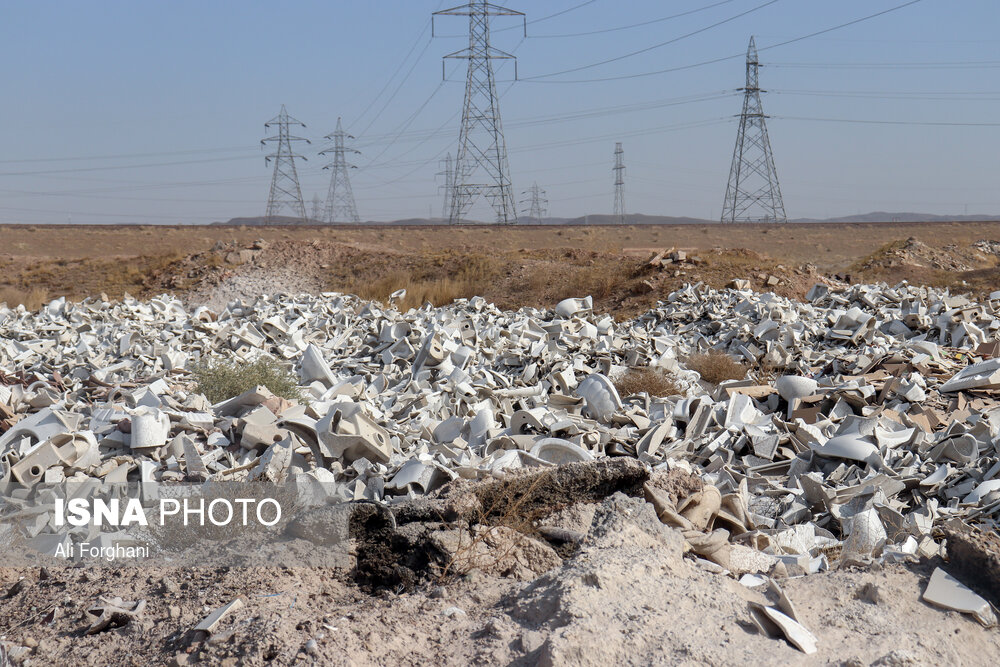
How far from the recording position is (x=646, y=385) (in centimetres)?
672

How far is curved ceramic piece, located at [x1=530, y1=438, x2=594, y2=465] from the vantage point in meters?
4.19

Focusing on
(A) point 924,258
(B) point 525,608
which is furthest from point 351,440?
(A) point 924,258

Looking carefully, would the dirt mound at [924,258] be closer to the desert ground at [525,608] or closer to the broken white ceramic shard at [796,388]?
the broken white ceramic shard at [796,388]

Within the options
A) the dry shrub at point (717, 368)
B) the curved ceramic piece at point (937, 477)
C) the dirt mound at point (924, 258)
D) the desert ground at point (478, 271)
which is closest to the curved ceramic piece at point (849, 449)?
the curved ceramic piece at point (937, 477)

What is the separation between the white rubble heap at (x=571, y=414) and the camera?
3826 millimetres

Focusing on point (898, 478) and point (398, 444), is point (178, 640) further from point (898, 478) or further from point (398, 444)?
point (898, 478)

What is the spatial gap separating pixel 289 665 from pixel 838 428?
429 centimetres

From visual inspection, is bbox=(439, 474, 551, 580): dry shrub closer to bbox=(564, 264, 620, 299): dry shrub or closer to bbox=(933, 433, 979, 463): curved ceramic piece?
bbox=(933, 433, 979, 463): curved ceramic piece

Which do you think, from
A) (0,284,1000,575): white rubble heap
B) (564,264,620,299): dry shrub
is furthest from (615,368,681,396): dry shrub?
(564,264,620,299): dry shrub

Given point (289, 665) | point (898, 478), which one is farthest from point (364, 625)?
point (898, 478)

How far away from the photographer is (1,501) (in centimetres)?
372

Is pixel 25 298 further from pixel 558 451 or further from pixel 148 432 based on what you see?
pixel 558 451

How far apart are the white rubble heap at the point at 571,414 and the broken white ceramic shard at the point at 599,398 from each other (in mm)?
14

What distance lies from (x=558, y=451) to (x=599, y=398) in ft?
4.59
